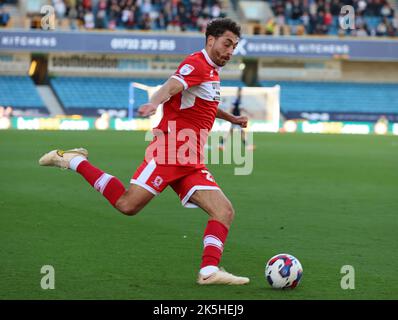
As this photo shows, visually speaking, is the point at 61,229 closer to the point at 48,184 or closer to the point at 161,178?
the point at 161,178

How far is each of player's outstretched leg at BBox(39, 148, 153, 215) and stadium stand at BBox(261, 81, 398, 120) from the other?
4104 centimetres

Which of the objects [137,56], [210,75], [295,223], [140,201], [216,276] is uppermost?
[210,75]

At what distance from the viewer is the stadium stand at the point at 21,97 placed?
44.9 m

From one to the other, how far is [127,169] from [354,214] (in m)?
7.44

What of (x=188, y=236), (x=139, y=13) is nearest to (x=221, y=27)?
(x=188, y=236)

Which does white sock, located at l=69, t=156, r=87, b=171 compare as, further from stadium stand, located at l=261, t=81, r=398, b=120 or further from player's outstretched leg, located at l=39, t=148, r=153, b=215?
stadium stand, located at l=261, t=81, r=398, b=120

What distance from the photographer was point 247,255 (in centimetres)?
903

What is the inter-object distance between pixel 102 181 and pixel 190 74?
1.30 m

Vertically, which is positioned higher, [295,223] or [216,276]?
[216,276]

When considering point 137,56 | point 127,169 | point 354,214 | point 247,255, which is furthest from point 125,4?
point 247,255

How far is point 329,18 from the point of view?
51.5 metres

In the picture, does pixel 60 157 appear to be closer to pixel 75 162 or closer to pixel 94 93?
pixel 75 162

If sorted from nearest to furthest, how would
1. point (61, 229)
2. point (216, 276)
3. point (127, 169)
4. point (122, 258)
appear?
point (216, 276) → point (122, 258) → point (61, 229) → point (127, 169)
